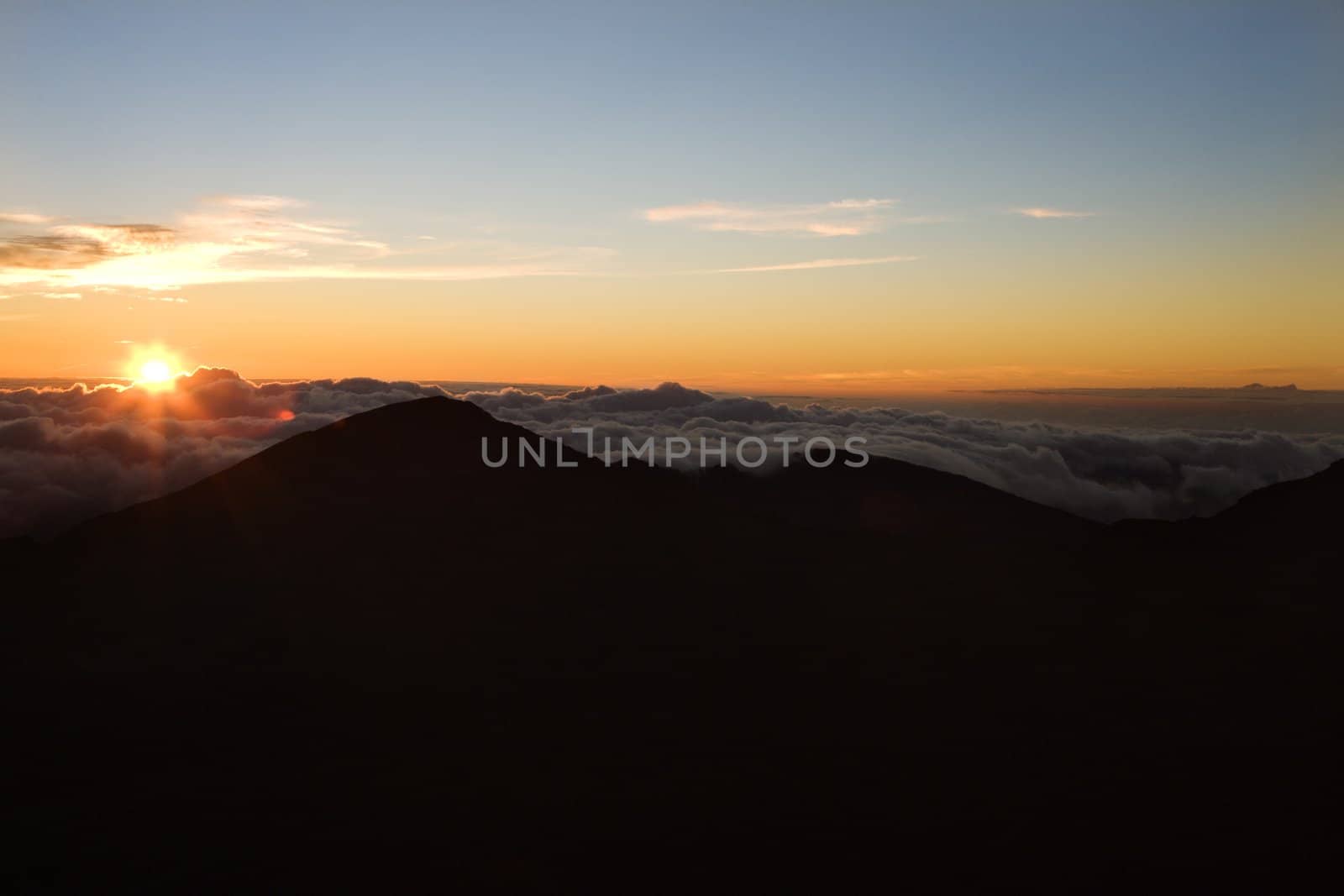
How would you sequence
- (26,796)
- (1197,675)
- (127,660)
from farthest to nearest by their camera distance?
1. (127,660)
2. (1197,675)
3. (26,796)

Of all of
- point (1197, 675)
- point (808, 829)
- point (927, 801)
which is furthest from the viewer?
point (1197, 675)

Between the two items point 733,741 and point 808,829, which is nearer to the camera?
point 808,829

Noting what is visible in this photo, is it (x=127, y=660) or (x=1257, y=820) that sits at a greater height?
(x=1257, y=820)

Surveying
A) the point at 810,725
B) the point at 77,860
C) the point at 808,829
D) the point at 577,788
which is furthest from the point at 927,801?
the point at 77,860

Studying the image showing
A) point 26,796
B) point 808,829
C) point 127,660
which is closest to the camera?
point 808,829

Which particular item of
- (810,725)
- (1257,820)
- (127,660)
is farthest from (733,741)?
(127,660)

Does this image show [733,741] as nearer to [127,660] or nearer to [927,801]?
[927,801]

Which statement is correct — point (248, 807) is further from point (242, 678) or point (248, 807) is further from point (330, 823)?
point (242, 678)

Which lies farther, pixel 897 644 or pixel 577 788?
pixel 897 644

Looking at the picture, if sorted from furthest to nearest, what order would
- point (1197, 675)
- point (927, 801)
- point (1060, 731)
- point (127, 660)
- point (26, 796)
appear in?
point (127, 660)
point (1197, 675)
point (1060, 731)
point (26, 796)
point (927, 801)
